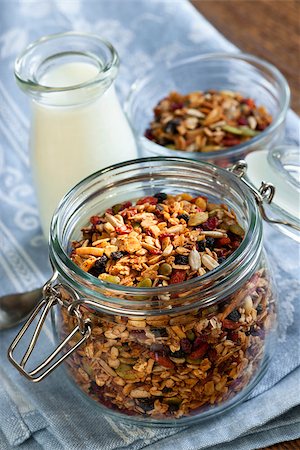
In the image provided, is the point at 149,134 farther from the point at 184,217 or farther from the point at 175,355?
the point at 175,355

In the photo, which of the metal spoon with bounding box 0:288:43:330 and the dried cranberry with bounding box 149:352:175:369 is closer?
the dried cranberry with bounding box 149:352:175:369

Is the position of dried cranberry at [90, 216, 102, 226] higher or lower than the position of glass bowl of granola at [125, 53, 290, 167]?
higher

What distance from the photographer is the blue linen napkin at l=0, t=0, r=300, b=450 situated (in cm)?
92

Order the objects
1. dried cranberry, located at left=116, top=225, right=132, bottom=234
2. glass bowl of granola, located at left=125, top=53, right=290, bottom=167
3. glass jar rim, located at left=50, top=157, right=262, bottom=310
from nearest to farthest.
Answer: glass jar rim, located at left=50, top=157, right=262, bottom=310, dried cranberry, located at left=116, top=225, right=132, bottom=234, glass bowl of granola, located at left=125, top=53, right=290, bottom=167

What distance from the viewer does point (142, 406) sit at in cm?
90

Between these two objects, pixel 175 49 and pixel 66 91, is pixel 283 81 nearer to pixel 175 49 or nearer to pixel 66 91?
pixel 175 49

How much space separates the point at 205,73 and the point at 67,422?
73cm

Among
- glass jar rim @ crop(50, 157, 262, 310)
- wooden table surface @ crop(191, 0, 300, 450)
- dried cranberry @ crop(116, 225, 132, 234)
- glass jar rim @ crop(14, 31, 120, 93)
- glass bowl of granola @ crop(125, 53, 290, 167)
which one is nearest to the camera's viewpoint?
glass jar rim @ crop(50, 157, 262, 310)

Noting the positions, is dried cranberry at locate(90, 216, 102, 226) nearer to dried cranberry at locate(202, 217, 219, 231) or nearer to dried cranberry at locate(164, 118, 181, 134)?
dried cranberry at locate(202, 217, 219, 231)

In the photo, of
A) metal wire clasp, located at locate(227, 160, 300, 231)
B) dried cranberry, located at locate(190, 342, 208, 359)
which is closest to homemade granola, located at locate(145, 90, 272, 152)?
metal wire clasp, located at locate(227, 160, 300, 231)

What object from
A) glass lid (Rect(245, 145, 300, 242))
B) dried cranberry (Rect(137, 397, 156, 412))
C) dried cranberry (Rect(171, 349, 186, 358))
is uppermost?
dried cranberry (Rect(171, 349, 186, 358))

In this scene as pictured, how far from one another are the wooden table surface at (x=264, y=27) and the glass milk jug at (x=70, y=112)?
0.45m

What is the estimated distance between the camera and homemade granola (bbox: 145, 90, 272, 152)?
1.24 meters

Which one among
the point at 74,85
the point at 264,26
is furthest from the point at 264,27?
the point at 74,85
